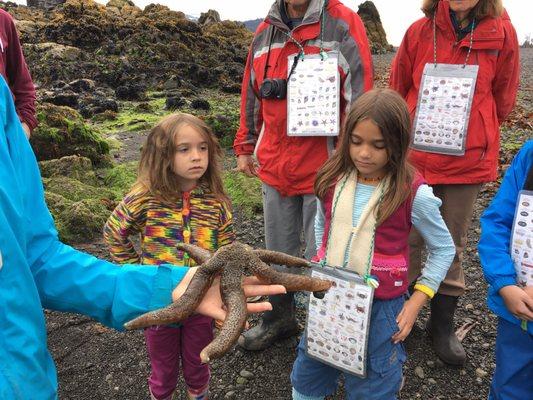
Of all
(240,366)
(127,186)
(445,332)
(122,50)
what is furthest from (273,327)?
(122,50)

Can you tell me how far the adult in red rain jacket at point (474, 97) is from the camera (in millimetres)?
3639

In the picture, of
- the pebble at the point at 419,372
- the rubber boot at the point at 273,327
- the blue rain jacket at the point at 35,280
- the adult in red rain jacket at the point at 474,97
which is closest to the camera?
the blue rain jacket at the point at 35,280

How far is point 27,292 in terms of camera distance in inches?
64.7

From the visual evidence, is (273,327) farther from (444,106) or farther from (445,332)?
(444,106)

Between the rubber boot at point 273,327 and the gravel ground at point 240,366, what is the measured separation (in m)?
0.10

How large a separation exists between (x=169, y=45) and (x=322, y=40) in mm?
24596

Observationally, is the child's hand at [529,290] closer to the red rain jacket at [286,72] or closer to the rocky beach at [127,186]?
the rocky beach at [127,186]

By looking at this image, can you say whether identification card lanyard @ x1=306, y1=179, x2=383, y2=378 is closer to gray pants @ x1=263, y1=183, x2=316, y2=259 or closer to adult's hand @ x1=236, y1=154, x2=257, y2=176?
gray pants @ x1=263, y1=183, x2=316, y2=259

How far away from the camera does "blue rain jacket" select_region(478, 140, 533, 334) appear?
9.24 feet

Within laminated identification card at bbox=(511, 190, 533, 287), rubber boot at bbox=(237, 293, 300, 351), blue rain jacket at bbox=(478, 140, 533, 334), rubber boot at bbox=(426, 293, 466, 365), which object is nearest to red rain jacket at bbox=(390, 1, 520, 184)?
blue rain jacket at bbox=(478, 140, 533, 334)

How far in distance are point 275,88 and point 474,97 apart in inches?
66.8

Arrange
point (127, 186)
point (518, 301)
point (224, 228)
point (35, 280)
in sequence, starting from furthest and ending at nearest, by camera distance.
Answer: point (127, 186) < point (224, 228) < point (518, 301) < point (35, 280)

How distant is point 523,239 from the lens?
9.14 feet

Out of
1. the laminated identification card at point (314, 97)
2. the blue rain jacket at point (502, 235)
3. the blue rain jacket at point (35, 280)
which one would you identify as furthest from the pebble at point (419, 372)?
the blue rain jacket at point (35, 280)
